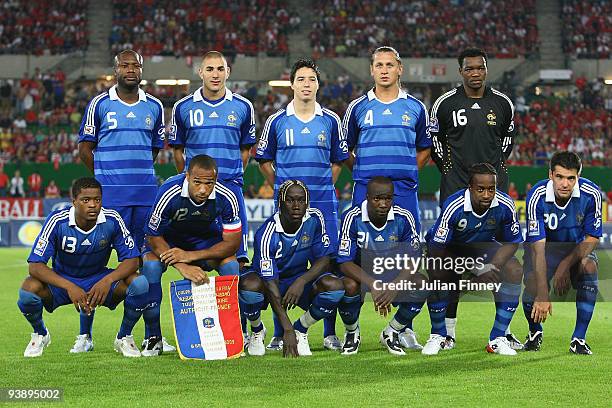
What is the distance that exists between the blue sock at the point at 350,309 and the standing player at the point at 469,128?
912mm

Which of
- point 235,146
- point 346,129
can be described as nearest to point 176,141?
point 235,146

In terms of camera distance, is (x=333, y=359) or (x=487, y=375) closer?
(x=487, y=375)

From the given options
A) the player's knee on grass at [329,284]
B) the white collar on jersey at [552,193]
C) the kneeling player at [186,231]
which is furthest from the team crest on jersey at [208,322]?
the white collar on jersey at [552,193]

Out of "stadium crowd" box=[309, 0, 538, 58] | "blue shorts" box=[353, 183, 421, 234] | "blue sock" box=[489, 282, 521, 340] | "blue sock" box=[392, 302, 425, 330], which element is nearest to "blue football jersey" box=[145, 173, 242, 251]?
"blue shorts" box=[353, 183, 421, 234]

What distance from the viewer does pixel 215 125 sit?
27.2 feet

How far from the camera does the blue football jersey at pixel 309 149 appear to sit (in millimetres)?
8344

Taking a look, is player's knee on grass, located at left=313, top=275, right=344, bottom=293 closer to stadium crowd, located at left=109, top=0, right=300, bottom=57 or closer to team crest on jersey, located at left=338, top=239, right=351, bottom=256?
team crest on jersey, located at left=338, top=239, right=351, bottom=256

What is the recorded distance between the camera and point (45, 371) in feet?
22.6

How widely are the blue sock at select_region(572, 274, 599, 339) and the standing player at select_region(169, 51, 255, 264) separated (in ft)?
8.48

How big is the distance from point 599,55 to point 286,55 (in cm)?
1036

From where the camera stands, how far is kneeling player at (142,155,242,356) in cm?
750

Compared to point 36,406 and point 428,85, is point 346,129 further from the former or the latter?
point 428,85

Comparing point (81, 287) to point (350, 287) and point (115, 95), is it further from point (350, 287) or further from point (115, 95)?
point (350, 287)

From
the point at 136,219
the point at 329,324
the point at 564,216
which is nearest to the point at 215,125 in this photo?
the point at 136,219
